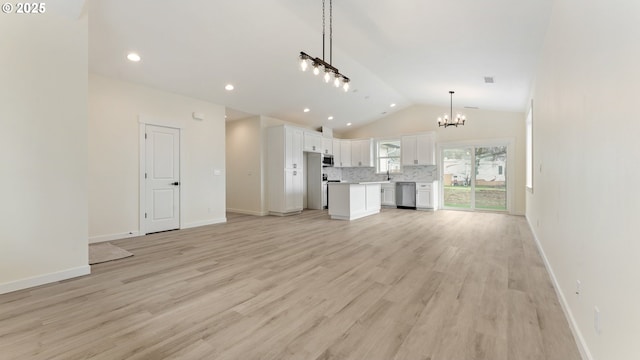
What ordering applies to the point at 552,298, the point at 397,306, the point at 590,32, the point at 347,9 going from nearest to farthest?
the point at 590,32 < the point at 397,306 < the point at 552,298 < the point at 347,9

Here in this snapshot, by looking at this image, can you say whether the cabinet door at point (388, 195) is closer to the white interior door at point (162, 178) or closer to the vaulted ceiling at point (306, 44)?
the vaulted ceiling at point (306, 44)

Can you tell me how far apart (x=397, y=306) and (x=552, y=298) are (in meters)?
1.43

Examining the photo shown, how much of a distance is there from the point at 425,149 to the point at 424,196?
5.01 ft

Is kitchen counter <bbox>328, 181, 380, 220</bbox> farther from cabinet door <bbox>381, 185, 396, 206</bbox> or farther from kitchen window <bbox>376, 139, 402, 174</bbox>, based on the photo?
kitchen window <bbox>376, 139, 402, 174</bbox>

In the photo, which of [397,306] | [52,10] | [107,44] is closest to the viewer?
[397,306]

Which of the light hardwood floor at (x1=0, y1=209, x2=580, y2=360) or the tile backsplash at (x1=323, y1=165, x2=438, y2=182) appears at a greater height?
the tile backsplash at (x1=323, y1=165, x2=438, y2=182)

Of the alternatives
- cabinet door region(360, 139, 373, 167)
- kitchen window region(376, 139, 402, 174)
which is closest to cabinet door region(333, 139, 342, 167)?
cabinet door region(360, 139, 373, 167)

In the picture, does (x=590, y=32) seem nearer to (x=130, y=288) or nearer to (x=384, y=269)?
(x=384, y=269)

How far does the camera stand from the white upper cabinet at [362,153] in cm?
996

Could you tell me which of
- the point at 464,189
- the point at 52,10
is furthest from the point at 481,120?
the point at 52,10

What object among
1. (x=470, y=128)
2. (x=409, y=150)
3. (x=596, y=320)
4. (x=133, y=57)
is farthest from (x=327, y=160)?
(x=596, y=320)

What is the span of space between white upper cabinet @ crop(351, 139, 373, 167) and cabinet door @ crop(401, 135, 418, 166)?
1.15 meters

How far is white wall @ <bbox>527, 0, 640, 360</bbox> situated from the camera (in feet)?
3.81

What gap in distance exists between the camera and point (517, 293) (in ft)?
8.46
